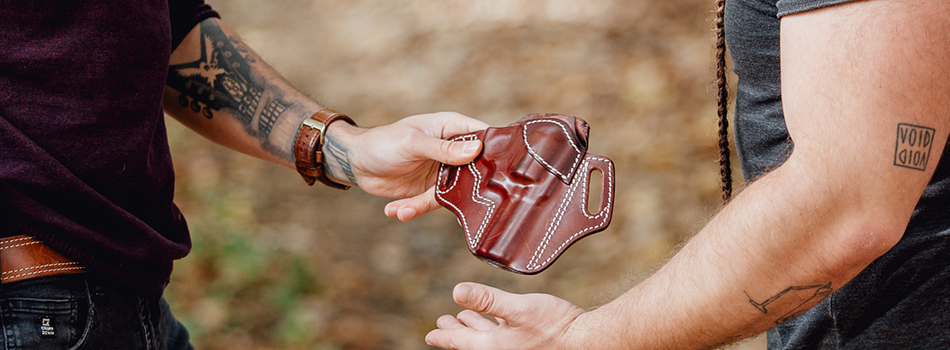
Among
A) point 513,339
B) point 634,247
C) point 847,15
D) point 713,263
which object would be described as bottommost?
point 634,247

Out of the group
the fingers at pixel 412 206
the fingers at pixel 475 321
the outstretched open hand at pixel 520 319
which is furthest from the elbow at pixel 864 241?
the fingers at pixel 412 206

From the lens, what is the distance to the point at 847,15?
998mm

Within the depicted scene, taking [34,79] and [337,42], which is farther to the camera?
[337,42]

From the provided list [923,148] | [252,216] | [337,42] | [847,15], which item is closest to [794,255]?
[923,148]

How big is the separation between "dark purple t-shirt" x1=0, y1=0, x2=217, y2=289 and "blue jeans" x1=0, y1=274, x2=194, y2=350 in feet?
0.16

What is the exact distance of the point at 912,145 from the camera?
1021mm

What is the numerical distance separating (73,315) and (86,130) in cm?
41

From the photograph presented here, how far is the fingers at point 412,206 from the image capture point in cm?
191

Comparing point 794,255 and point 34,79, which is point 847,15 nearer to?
point 794,255

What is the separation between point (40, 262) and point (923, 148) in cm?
176

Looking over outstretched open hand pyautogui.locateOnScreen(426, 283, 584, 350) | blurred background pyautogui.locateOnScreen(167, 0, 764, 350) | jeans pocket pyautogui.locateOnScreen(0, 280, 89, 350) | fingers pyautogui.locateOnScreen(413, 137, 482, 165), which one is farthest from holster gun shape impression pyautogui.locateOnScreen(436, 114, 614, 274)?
blurred background pyautogui.locateOnScreen(167, 0, 764, 350)

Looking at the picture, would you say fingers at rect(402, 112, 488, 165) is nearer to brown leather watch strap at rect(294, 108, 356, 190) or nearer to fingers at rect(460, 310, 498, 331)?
brown leather watch strap at rect(294, 108, 356, 190)

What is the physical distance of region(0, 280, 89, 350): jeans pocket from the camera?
1197mm

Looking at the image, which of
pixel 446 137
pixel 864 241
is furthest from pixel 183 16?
pixel 864 241
